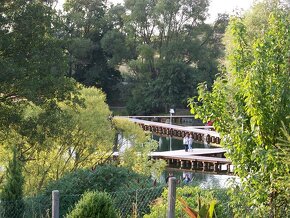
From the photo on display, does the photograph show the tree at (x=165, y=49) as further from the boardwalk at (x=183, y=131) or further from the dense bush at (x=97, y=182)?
the dense bush at (x=97, y=182)

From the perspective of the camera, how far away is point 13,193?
8930 mm

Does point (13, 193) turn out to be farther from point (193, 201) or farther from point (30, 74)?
point (30, 74)

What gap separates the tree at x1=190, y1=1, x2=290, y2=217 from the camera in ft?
14.1

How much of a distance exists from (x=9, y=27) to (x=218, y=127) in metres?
10.5

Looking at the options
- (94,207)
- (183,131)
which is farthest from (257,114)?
(183,131)

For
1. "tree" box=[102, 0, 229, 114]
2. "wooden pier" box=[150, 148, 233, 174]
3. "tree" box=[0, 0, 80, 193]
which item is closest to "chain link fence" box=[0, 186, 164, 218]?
"tree" box=[0, 0, 80, 193]

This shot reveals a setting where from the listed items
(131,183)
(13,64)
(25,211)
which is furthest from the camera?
(13,64)

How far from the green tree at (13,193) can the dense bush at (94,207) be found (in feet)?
9.67

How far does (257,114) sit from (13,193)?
5.63 metres

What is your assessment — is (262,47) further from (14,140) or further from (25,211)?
(14,140)

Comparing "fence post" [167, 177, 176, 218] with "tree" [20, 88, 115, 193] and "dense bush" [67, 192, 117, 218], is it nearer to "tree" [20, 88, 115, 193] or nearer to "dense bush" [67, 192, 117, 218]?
"dense bush" [67, 192, 117, 218]

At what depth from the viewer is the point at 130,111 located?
46594mm

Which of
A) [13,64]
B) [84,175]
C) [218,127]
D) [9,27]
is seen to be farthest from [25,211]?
[9,27]

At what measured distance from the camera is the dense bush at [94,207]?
526 centimetres
